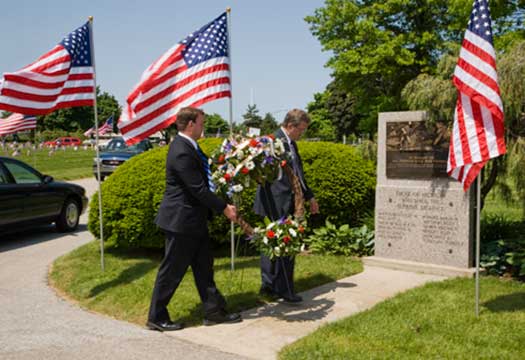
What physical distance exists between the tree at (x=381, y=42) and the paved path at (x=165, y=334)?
2759cm

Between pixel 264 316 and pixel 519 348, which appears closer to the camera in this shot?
pixel 519 348

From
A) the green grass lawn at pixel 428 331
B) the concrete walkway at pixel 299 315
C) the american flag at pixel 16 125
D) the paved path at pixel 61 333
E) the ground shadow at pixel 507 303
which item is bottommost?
the paved path at pixel 61 333

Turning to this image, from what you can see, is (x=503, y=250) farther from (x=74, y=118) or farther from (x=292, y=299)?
(x=74, y=118)

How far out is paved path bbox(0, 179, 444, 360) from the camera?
4.63 meters

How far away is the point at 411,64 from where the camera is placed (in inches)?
1294

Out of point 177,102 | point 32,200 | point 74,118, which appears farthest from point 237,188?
point 74,118

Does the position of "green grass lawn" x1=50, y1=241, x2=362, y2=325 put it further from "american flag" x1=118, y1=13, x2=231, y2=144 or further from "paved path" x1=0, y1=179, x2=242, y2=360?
"american flag" x1=118, y1=13, x2=231, y2=144

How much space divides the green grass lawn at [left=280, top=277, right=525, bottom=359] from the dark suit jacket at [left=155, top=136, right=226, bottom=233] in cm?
143

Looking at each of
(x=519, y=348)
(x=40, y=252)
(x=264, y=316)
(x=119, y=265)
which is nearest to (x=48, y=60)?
(x=119, y=265)

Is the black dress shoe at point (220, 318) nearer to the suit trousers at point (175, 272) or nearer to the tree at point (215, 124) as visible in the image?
the suit trousers at point (175, 272)

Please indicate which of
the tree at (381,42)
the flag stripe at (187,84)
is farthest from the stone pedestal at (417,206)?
the tree at (381,42)

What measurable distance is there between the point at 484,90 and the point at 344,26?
3171 centimetres

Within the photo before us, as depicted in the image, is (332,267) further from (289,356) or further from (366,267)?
(289,356)

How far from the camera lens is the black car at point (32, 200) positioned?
9.88m
